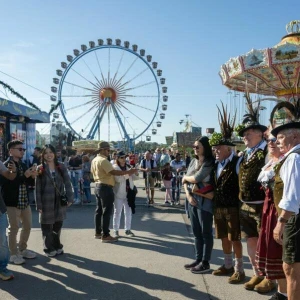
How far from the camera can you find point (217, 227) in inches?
163

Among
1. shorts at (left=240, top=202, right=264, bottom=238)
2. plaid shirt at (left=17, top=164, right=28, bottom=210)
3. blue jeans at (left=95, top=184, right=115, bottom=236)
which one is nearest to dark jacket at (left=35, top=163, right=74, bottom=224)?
plaid shirt at (left=17, top=164, right=28, bottom=210)

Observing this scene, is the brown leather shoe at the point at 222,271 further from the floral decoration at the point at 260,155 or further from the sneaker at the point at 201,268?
the floral decoration at the point at 260,155

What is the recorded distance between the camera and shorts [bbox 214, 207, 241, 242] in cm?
394

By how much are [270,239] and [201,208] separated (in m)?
1.23

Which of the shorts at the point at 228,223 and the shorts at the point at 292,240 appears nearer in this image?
the shorts at the point at 292,240

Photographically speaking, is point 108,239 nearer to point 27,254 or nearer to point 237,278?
point 27,254

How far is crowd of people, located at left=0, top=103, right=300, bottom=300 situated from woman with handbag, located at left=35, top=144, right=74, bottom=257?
1cm

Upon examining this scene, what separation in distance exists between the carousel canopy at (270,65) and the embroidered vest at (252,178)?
30.3ft

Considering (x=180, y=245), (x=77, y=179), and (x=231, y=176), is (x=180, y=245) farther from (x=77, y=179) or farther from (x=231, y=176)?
(x=77, y=179)

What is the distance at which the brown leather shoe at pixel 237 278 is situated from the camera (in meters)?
3.90

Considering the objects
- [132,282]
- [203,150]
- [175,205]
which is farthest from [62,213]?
[175,205]

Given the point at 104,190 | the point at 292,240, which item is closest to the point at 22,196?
the point at 104,190

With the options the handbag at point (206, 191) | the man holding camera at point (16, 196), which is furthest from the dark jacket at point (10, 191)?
the handbag at point (206, 191)

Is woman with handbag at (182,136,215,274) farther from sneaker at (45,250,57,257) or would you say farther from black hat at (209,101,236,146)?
sneaker at (45,250,57,257)
